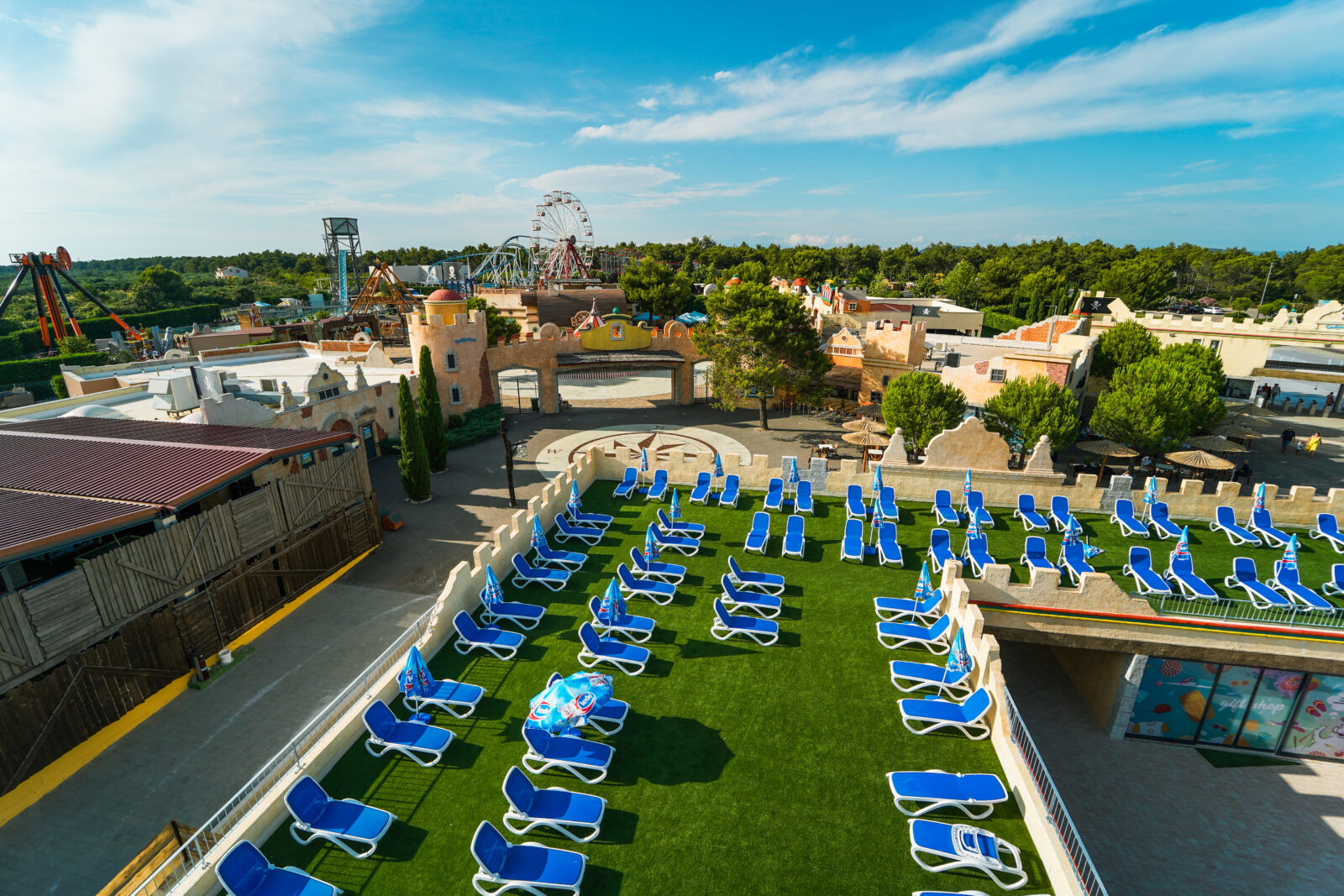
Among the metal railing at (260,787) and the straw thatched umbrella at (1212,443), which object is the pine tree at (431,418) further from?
the straw thatched umbrella at (1212,443)

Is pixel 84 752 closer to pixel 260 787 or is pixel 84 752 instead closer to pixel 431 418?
pixel 260 787

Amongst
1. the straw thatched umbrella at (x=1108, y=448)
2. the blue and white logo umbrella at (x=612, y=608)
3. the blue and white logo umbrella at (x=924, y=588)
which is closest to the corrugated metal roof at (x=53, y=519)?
the blue and white logo umbrella at (x=612, y=608)

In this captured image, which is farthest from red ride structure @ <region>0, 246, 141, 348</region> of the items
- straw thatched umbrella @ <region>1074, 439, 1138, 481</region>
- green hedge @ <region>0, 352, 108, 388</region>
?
straw thatched umbrella @ <region>1074, 439, 1138, 481</region>

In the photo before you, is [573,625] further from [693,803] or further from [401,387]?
[401,387]

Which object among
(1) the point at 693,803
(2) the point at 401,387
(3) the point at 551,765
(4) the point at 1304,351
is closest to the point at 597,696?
(3) the point at 551,765

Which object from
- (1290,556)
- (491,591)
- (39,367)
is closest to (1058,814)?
(491,591)

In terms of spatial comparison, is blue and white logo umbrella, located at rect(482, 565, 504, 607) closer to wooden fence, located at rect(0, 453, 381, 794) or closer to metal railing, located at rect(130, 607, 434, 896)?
metal railing, located at rect(130, 607, 434, 896)
